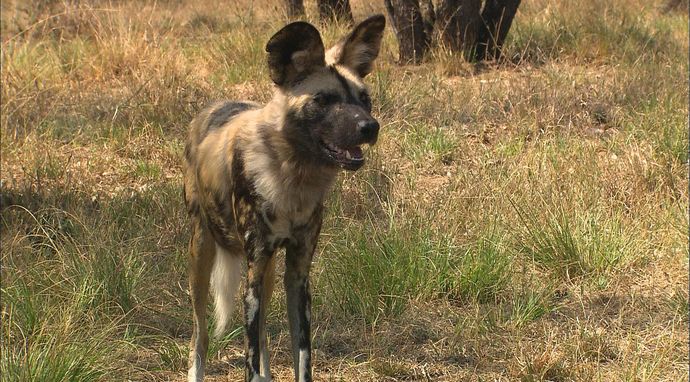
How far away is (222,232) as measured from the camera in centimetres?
329

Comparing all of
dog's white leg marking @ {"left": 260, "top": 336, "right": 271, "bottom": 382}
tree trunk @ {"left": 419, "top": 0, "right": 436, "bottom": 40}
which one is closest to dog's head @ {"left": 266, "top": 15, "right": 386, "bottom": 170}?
dog's white leg marking @ {"left": 260, "top": 336, "right": 271, "bottom": 382}

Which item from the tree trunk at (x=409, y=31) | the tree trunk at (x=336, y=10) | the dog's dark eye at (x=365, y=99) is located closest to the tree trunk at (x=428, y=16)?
the tree trunk at (x=409, y=31)

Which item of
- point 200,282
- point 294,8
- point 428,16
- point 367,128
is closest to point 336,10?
point 294,8

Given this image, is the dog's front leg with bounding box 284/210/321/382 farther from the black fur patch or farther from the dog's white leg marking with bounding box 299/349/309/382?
the black fur patch

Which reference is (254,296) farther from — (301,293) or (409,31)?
(409,31)

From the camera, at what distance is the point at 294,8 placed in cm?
772

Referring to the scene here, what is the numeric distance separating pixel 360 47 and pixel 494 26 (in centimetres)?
436

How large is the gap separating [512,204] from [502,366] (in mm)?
1148

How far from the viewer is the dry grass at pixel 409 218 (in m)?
3.54

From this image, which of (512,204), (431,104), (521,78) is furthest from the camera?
(521,78)

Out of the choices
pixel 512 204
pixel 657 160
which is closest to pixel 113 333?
pixel 512 204

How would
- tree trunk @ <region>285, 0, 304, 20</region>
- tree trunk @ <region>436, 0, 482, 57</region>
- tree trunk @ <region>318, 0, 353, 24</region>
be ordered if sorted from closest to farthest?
tree trunk @ <region>436, 0, 482, 57</region> < tree trunk @ <region>285, 0, 304, 20</region> < tree trunk @ <region>318, 0, 353, 24</region>

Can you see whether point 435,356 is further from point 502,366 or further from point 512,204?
point 512,204

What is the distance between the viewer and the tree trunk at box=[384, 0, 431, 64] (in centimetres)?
715
